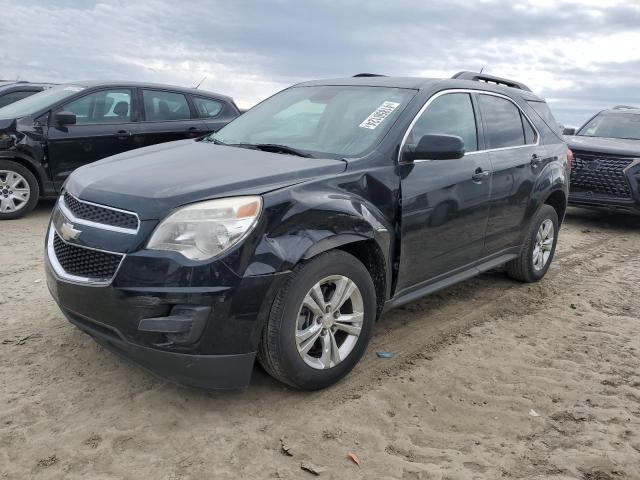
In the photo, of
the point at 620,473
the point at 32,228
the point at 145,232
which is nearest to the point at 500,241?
the point at 620,473

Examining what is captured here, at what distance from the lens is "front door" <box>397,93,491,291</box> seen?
11.8 feet

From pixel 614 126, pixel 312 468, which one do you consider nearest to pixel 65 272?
pixel 312 468

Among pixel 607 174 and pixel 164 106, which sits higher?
pixel 164 106

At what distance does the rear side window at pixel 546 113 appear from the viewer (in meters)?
5.27

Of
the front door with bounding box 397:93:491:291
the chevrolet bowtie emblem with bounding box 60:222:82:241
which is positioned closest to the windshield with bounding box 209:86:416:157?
the front door with bounding box 397:93:491:291

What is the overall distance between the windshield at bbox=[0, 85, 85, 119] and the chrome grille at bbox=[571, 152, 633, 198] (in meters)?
7.04

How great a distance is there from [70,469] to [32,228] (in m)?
4.79

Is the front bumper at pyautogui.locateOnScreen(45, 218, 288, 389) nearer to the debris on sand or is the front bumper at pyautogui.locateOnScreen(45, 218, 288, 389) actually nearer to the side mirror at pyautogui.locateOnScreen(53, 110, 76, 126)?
the debris on sand

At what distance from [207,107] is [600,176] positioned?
5.79 m

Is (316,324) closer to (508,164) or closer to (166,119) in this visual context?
(508,164)

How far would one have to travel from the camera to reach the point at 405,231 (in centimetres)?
354

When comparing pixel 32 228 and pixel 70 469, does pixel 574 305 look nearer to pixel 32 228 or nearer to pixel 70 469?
pixel 70 469

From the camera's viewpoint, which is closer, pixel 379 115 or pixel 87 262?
pixel 87 262

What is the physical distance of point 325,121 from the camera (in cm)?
388
